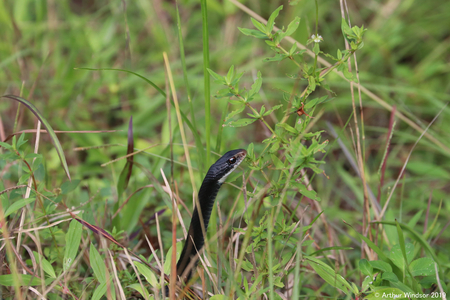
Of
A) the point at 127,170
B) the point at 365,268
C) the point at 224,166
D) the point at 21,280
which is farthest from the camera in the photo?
the point at 127,170

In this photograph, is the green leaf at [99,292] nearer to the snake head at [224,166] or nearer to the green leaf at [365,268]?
the snake head at [224,166]

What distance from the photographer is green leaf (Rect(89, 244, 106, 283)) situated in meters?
1.57

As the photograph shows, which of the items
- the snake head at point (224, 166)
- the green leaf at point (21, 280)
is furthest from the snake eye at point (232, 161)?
the green leaf at point (21, 280)

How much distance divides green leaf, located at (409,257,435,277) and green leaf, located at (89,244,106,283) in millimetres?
1313

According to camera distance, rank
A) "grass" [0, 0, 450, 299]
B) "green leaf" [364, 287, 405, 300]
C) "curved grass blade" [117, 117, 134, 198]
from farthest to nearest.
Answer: "curved grass blade" [117, 117, 134, 198] → "grass" [0, 0, 450, 299] → "green leaf" [364, 287, 405, 300]

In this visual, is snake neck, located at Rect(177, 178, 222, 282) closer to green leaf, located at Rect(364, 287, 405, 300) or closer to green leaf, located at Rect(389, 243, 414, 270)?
green leaf, located at Rect(364, 287, 405, 300)

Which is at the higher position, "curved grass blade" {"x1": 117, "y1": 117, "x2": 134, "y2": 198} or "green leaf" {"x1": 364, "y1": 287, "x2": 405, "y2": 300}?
"curved grass blade" {"x1": 117, "y1": 117, "x2": 134, "y2": 198}

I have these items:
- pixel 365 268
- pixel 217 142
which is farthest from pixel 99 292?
pixel 365 268

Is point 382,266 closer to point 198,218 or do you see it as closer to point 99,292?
point 198,218

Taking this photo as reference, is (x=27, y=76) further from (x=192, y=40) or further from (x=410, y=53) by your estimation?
(x=410, y=53)

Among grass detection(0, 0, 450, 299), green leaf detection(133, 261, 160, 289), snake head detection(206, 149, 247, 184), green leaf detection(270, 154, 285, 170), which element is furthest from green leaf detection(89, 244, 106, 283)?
green leaf detection(270, 154, 285, 170)

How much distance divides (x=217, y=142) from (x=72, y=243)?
805mm

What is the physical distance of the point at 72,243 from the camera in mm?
1626

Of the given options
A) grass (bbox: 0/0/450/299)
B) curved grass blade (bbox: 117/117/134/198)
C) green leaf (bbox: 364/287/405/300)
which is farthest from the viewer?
curved grass blade (bbox: 117/117/134/198)
